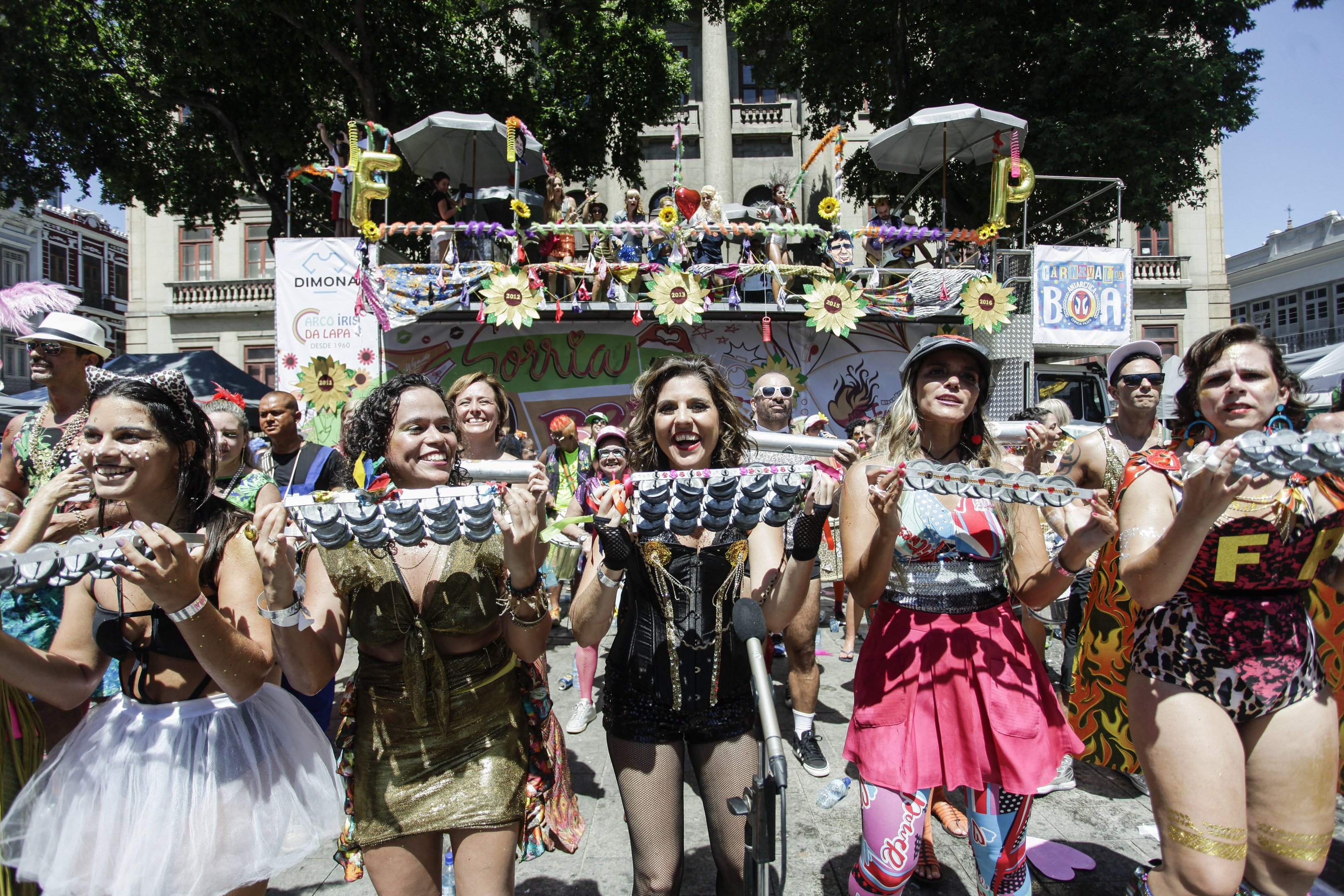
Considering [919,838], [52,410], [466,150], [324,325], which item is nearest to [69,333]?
[52,410]

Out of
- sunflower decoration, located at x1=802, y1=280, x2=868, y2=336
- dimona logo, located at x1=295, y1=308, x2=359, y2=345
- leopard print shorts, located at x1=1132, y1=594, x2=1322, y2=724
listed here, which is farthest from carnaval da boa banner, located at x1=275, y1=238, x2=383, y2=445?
leopard print shorts, located at x1=1132, y1=594, x2=1322, y2=724

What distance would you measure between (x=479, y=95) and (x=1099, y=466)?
1483cm

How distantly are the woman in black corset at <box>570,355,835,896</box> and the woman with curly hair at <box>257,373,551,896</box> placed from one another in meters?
0.26

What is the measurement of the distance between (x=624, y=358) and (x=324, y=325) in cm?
413

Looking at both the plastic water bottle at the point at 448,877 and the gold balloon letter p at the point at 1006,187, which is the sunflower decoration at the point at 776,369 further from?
the plastic water bottle at the point at 448,877

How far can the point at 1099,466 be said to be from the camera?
13.2 ft

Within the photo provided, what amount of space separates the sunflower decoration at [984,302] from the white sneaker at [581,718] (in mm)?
7840

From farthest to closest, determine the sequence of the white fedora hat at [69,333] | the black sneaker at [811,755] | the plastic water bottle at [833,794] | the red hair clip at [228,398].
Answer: the red hair clip at [228,398] → the black sneaker at [811,755] → the plastic water bottle at [833,794] → the white fedora hat at [69,333]

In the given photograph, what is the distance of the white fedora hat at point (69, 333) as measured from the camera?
3.62 meters

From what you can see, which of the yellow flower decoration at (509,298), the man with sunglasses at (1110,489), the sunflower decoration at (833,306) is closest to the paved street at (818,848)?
the man with sunglasses at (1110,489)

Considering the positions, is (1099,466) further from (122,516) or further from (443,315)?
(443,315)

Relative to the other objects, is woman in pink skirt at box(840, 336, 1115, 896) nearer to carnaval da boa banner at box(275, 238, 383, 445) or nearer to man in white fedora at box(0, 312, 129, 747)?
man in white fedora at box(0, 312, 129, 747)

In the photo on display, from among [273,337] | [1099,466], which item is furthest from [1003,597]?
[273,337]

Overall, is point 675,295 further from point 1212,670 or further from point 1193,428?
point 1212,670
